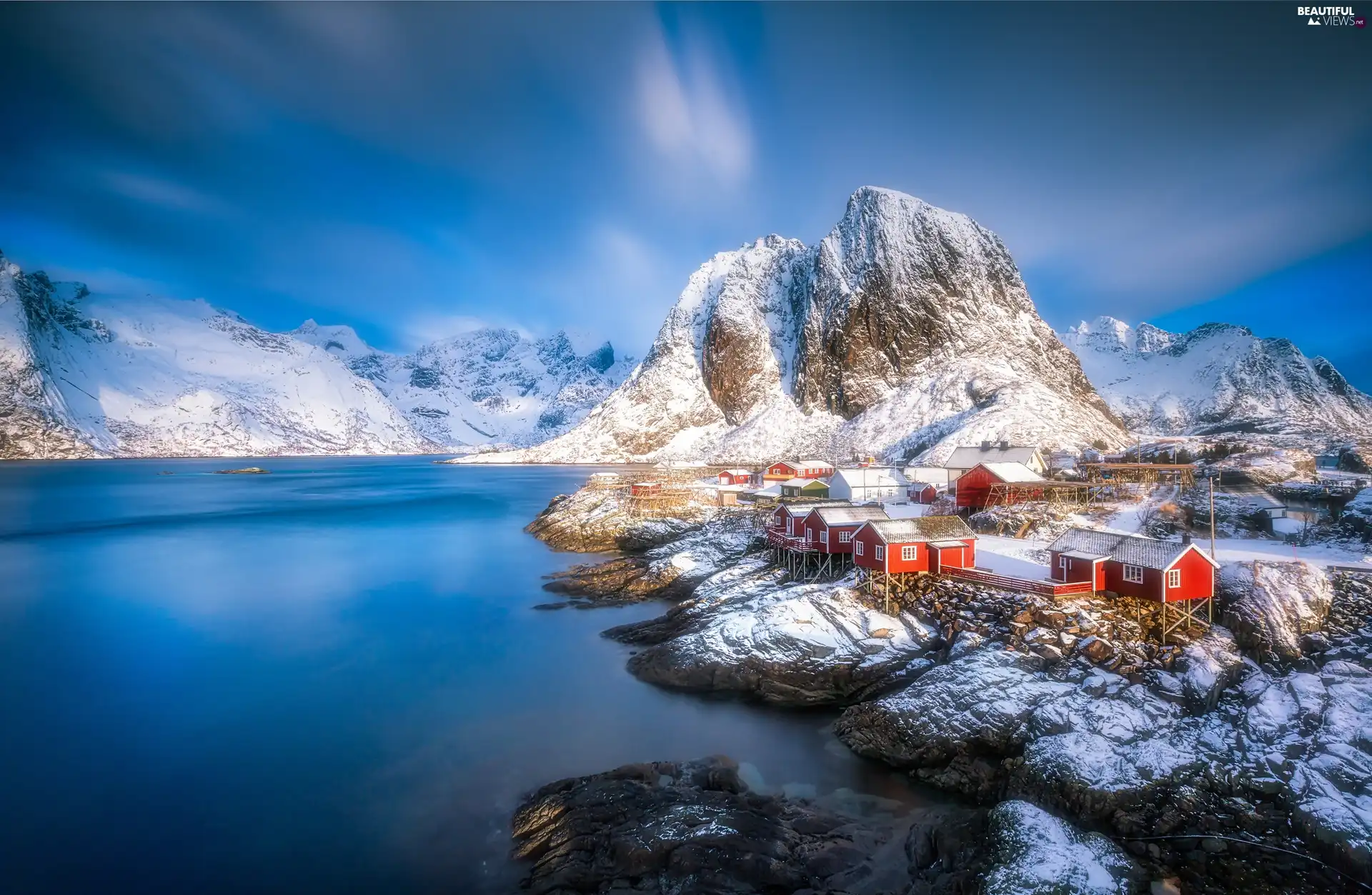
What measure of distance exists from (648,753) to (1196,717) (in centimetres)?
1661

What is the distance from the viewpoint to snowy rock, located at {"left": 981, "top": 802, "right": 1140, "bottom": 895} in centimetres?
1166

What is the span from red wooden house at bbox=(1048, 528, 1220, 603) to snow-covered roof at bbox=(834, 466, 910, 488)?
1164 inches

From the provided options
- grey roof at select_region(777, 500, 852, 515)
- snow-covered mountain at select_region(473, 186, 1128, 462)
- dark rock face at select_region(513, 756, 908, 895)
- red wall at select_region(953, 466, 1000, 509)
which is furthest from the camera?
snow-covered mountain at select_region(473, 186, 1128, 462)

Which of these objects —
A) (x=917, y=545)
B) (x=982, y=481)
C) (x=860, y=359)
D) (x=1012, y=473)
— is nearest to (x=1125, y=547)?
(x=917, y=545)

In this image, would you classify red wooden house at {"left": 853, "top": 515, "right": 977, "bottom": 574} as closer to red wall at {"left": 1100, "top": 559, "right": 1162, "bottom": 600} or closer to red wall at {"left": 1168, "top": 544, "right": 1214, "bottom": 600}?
red wall at {"left": 1100, "top": 559, "right": 1162, "bottom": 600}

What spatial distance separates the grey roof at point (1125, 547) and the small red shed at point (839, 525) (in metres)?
8.57

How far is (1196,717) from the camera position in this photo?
17.9m

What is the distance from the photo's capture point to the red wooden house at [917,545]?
27.5 meters

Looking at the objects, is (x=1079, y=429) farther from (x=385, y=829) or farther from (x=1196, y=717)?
(x=385, y=829)

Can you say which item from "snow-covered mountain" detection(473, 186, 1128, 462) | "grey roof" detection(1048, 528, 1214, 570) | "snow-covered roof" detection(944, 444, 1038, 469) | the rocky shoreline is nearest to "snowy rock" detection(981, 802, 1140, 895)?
the rocky shoreline

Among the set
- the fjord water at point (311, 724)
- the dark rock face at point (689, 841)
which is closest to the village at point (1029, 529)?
the fjord water at point (311, 724)

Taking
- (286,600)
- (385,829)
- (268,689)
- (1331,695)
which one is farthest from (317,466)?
(1331,695)

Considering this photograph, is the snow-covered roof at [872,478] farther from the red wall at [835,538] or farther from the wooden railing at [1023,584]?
the wooden railing at [1023,584]

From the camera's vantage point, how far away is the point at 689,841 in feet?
43.8
